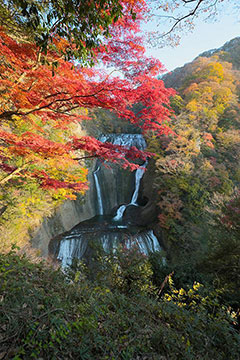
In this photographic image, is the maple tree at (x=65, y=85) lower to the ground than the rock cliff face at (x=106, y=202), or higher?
higher

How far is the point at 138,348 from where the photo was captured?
6.68ft

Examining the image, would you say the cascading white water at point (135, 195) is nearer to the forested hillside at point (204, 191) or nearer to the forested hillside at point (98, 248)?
the forested hillside at point (204, 191)

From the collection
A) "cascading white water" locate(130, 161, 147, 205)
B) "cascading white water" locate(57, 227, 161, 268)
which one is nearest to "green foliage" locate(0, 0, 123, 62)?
"cascading white water" locate(57, 227, 161, 268)

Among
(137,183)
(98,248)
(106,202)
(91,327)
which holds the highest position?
(137,183)

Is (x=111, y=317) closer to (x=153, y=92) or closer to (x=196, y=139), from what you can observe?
(x=153, y=92)

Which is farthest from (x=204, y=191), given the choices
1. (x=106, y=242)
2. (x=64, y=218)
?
(x=64, y=218)

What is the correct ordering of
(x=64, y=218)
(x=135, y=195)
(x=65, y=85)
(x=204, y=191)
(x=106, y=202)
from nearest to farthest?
(x=65, y=85), (x=204, y=191), (x=64, y=218), (x=106, y=202), (x=135, y=195)

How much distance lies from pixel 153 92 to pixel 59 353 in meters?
4.52

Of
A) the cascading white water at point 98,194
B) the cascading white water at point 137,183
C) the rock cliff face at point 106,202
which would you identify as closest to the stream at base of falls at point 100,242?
the rock cliff face at point 106,202

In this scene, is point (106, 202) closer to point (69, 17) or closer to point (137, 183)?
point (137, 183)

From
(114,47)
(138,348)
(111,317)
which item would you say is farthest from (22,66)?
(138,348)

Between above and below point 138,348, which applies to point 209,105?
above

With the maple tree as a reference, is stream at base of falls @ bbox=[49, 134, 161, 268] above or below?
below

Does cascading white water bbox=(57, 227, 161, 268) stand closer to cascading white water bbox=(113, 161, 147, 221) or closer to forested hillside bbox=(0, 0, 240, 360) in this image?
forested hillside bbox=(0, 0, 240, 360)
